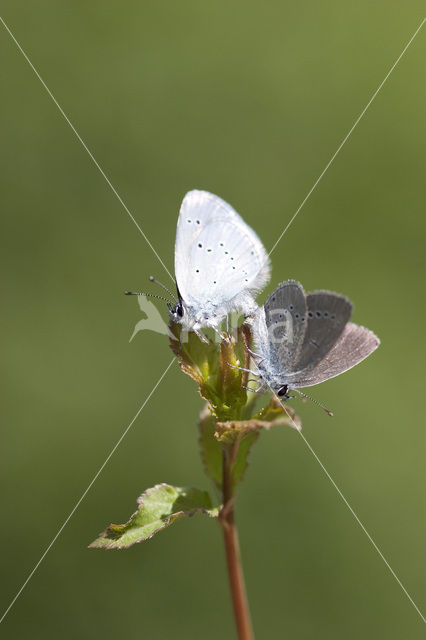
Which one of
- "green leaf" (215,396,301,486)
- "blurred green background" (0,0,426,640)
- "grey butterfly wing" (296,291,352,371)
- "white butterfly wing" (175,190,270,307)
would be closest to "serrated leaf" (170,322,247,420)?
"green leaf" (215,396,301,486)

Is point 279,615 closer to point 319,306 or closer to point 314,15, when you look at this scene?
point 319,306

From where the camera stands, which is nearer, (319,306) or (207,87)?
(319,306)

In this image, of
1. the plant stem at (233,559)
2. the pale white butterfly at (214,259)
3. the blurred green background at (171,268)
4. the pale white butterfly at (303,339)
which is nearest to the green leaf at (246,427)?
the plant stem at (233,559)

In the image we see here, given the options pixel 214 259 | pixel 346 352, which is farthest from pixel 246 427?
pixel 214 259

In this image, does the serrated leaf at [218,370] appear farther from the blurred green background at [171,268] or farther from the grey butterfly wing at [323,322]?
the blurred green background at [171,268]

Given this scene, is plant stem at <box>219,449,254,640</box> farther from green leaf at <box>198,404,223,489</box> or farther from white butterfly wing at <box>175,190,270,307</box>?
white butterfly wing at <box>175,190,270,307</box>

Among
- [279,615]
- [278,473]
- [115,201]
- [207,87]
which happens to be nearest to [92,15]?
[207,87]
